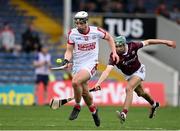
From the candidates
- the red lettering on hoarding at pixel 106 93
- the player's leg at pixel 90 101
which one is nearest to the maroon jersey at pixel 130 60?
the player's leg at pixel 90 101

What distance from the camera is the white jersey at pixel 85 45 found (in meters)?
16.1

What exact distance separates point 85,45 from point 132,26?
18.4m

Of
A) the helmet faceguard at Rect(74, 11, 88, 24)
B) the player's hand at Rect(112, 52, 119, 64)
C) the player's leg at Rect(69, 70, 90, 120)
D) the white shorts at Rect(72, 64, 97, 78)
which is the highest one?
the helmet faceguard at Rect(74, 11, 88, 24)

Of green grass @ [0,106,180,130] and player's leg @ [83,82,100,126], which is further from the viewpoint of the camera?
player's leg @ [83,82,100,126]

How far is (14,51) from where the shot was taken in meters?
32.4

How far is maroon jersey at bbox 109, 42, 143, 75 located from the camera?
17000 mm

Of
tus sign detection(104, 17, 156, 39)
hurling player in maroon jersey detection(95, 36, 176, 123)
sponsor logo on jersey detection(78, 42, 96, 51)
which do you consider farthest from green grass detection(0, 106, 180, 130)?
tus sign detection(104, 17, 156, 39)

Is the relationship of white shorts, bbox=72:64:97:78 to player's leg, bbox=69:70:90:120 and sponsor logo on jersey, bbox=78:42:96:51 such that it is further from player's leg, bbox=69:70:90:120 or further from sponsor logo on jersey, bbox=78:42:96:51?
sponsor logo on jersey, bbox=78:42:96:51

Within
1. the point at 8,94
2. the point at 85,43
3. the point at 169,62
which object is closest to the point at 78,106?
the point at 85,43

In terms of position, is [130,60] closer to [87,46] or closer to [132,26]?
[87,46]

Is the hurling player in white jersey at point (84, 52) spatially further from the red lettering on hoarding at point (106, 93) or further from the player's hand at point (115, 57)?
the red lettering on hoarding at point (106, 93)

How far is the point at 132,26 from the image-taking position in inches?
1351

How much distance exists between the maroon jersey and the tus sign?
16.8 metres

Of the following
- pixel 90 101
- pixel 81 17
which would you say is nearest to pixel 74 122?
pixel 90 101
